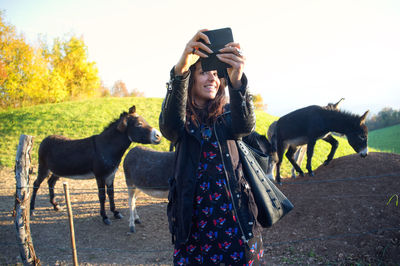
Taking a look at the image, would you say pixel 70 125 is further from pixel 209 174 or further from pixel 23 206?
pixel 209 174

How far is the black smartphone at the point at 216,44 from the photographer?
1663mm

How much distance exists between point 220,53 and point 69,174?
20.8 feet

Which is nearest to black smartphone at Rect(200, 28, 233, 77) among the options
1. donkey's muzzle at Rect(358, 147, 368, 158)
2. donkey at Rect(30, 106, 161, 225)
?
donkey at Rect(30, 106, 161, 225)

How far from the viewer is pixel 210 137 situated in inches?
76.7

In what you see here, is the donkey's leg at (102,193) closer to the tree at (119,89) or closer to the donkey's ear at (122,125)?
the donkey's ear at (122,125)

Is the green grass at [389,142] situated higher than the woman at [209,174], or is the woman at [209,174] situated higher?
the woman at [209,174]

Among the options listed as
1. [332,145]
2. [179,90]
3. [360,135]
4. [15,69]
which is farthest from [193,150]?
[15,69]

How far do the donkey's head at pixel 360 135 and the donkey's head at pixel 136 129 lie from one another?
17.6ft

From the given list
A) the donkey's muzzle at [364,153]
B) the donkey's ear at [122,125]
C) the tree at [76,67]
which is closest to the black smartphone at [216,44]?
the donkey's ear at [122,125]

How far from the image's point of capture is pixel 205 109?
80.7 inches

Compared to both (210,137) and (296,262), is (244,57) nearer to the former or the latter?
(210,137)

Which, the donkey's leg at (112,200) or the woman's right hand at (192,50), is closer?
the woman's right hand at (192,50)

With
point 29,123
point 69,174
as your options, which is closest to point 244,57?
point 69,174

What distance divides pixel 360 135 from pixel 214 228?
6740mm
